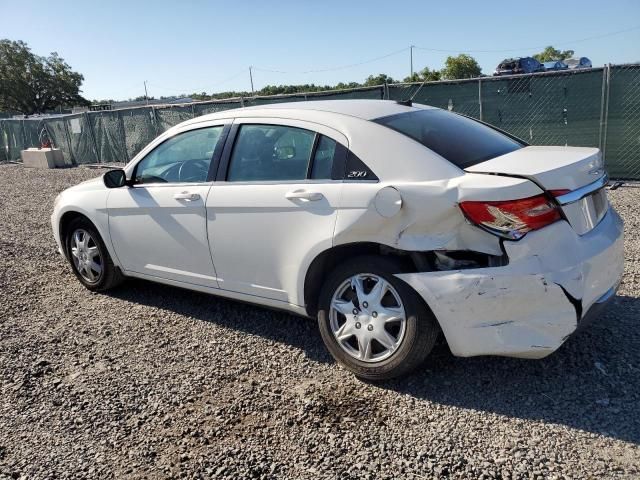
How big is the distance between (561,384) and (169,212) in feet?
9.55

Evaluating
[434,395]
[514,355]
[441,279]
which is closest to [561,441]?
[514,355]

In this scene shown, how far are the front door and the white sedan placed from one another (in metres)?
0.02

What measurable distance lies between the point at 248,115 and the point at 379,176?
127cm

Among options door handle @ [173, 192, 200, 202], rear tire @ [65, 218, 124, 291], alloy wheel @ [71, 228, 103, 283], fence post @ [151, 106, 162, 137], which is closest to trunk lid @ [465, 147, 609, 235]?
door handle @ [173, 192, 200, 202]

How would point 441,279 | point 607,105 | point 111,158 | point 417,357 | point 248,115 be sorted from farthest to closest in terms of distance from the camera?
point 111,158 → point 607,105 → point 248,115 → point 417,357 → point 441,279

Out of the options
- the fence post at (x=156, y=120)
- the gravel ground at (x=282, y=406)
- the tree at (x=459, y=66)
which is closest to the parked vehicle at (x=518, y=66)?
the fence post at (x=156, y=120)

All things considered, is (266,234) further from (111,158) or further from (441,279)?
(111,158)

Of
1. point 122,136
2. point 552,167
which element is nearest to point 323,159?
point 552,167

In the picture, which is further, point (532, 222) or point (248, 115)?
point (248, 115)

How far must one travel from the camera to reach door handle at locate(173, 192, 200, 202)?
12.7ft

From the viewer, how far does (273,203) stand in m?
3.44

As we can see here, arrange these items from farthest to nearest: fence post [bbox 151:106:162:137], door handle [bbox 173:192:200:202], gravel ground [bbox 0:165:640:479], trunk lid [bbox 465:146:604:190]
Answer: fence post [bbox 151:106:162:137]
door handle [bbox 173:192:200:202]
trunk lid [bbox 465:146:604:190]
gravel ground [bbox 0:165:640:479]

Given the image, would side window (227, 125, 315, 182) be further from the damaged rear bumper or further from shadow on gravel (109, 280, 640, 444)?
shadow on gravel (109, 280, 640, 444)

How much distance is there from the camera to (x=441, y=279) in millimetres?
2826
